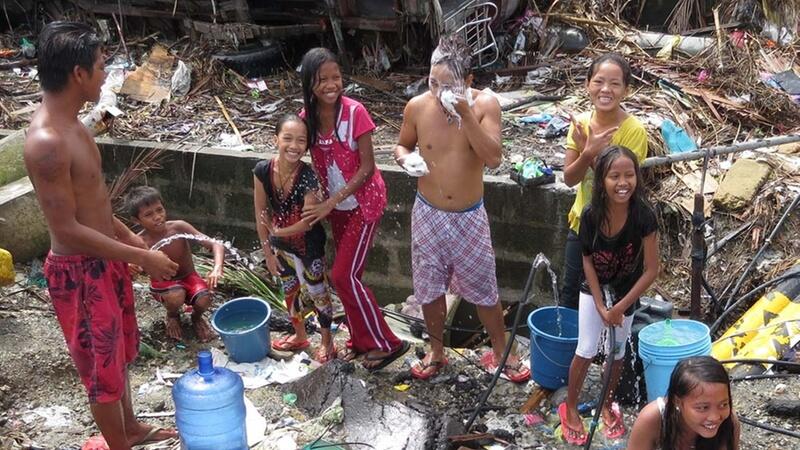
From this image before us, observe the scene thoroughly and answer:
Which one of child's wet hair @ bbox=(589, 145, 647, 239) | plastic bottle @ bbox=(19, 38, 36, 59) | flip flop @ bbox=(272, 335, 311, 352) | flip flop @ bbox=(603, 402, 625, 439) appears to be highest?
plastic bottle @ bbox=(19, 38, 36, 59)

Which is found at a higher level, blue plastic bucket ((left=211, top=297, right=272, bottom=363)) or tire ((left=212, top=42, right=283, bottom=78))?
tire ((left=212, top=42, right=283, bottom=78))

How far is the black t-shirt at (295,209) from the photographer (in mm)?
4453

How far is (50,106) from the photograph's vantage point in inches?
126

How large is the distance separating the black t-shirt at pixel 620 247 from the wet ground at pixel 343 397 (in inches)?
33.7

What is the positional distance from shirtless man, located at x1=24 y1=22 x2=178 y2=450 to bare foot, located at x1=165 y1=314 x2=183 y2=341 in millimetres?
1343

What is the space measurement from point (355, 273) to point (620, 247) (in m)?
1.52

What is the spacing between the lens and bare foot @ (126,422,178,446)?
3945mm

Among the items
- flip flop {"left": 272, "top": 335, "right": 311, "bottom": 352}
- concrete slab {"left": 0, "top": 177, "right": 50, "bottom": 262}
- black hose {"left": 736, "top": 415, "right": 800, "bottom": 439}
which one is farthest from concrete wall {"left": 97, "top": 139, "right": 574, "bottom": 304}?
black hose {"left": 736, "top": 415, "right": 800, "bottom": 439}

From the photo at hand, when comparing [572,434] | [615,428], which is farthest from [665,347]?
[572,434]

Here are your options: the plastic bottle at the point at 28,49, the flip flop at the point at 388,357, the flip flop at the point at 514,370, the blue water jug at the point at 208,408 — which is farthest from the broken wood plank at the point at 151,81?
the blue water jug at the point at 208,408

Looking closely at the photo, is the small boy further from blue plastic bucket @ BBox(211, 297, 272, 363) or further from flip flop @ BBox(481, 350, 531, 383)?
flip flop @ BBox(481, 350, 531, 383)

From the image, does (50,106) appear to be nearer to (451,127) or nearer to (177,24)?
(451,127)

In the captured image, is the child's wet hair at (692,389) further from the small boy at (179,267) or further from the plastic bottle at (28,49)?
the plastic bottle at (28,49)

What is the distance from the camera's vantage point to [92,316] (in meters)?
3.46
